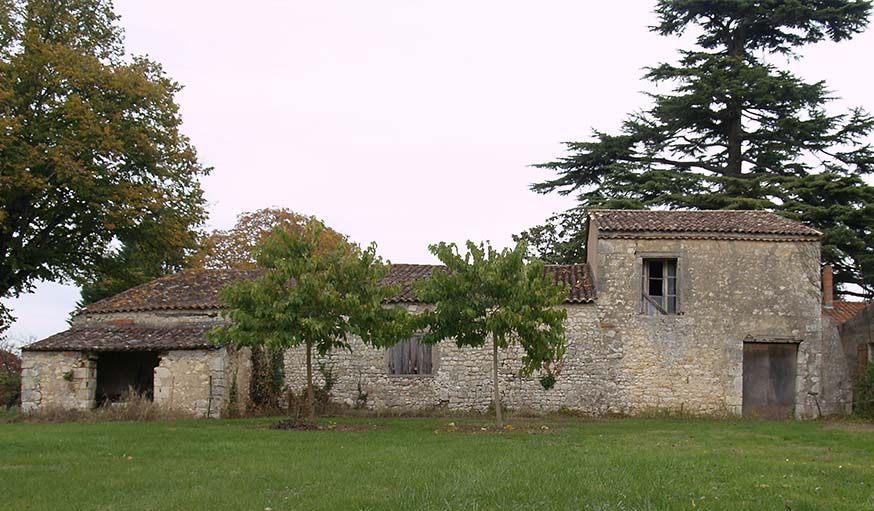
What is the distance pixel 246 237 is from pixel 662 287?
78.2 feet

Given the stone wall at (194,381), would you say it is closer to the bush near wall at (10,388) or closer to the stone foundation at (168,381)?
the stone foundation at (168,381)

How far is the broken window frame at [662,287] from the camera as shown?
928 inches

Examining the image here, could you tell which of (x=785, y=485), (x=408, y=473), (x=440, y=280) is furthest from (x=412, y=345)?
(x=785, y=485)

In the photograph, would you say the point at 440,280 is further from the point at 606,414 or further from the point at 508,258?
the point at 606,414

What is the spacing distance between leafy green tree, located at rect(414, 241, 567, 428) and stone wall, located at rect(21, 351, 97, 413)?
9.69 meters

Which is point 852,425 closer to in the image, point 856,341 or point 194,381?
point 856,341

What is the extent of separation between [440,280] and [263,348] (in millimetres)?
7772

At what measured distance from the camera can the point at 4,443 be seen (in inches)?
599

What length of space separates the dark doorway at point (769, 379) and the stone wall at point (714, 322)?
25 cm

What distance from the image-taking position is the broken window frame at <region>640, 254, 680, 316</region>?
23562 mm

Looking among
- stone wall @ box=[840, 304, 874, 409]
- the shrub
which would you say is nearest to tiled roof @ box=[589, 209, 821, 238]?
stone wall @ box=[840, 304, 874, 409]

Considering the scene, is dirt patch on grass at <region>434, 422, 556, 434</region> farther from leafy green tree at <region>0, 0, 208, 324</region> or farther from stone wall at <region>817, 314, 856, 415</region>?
leafy green tree at <region>0, 0, 208, 324</region>

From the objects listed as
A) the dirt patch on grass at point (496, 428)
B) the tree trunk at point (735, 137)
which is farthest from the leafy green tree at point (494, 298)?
the tree trunk at point (735, 137)

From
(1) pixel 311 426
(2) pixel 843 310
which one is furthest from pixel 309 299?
(2) pixel 843 310
